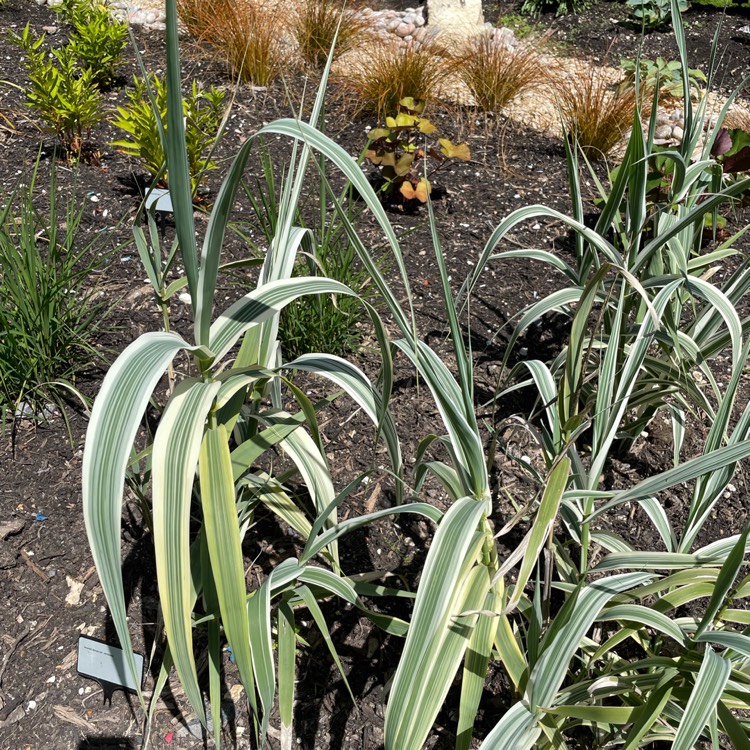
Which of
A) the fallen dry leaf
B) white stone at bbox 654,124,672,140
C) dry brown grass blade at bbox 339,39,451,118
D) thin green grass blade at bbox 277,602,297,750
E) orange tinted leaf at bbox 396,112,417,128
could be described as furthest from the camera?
white stone at bbox 654,124,672,140

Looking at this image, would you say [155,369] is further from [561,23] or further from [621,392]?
[561,23]

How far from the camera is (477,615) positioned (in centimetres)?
96

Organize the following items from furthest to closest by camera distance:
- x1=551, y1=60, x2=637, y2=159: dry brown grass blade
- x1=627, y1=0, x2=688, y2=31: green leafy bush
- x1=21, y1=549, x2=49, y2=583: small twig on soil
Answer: x1=627, y1=0, x2=688, y2=31: green leafy bush, x1=551, y1=60, x2=637, y2=159: dry brown grass blade, x1=21, y1=549, x2=49, y2=583: small twig on soil

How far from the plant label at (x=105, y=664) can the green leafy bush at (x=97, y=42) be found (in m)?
2.29

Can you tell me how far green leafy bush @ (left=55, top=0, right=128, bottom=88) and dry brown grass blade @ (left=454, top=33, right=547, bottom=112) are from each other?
149 cm

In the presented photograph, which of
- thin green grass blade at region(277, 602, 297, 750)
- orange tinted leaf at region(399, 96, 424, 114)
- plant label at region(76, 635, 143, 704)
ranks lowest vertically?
plant label at region(76, 635, 143, 704)

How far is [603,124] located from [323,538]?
2448 millimetres

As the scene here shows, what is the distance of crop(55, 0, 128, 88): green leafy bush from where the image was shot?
2920 millimetres

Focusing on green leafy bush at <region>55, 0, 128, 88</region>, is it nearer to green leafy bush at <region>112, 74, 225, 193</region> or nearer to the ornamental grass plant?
green leafy bush at <region>112, 74, 225, 193</region>

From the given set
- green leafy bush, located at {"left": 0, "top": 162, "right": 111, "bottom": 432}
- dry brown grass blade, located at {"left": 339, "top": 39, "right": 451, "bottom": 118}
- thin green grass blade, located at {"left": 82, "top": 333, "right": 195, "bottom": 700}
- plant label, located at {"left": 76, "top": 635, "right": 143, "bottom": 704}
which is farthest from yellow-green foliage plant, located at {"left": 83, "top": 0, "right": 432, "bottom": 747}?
dry brown grass blade, located at {"left": 339, "top": 39, "right": 451, "bottom": 118}

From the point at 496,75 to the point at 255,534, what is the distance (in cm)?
242

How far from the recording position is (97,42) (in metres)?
2.93

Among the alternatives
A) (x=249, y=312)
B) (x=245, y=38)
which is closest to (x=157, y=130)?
(x=245, y=38)

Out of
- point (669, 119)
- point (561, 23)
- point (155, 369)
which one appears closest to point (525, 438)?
point (155, 369)
